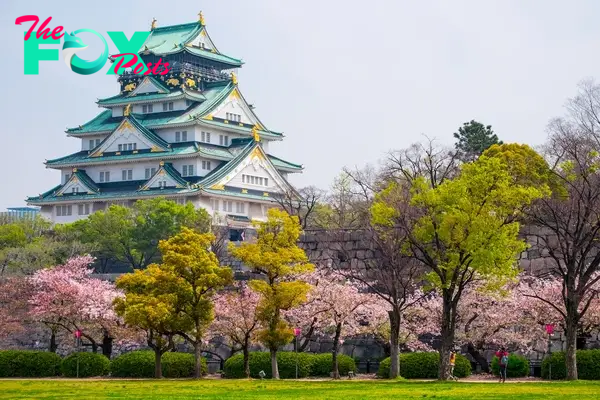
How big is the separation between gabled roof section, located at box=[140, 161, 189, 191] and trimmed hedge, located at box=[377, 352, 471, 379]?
45943 millimetres

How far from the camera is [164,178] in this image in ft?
300

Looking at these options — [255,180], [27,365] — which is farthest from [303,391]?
[255,180]

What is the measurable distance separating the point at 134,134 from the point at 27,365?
143 ft

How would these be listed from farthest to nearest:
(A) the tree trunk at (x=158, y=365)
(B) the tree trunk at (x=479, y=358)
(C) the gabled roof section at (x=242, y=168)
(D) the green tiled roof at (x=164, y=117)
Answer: (D) the green tiled roof at (x=164, y=117), (C) the gabled roof section at (x=242, y=168), (B) the tree trunk at (x=479, y=358), (A) the tree trunk at (x=158, y=365)

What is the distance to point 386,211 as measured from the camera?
3959 cm

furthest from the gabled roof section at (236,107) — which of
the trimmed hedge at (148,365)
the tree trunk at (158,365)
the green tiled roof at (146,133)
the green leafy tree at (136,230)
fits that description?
the tree trunk at (158,365)

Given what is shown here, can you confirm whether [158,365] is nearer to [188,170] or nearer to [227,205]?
[227,205]

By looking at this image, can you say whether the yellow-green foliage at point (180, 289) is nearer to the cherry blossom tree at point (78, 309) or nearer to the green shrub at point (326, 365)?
the green shrub at point (326, 365)

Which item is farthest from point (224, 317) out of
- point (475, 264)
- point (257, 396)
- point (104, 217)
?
point (104, 217)

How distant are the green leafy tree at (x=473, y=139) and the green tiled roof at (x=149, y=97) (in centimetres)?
2291

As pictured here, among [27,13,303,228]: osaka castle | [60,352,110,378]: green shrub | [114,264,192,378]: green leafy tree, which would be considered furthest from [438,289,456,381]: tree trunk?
[27,13,303,228]: osaka castle

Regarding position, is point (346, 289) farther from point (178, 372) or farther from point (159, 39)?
point (159, 39)

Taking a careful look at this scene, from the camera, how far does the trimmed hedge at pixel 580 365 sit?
139 ft

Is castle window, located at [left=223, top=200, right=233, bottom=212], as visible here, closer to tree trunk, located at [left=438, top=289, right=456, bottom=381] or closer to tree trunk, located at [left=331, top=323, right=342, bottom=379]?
tree trunk, located at [left=331, top=323, right=342, bottom=379]
